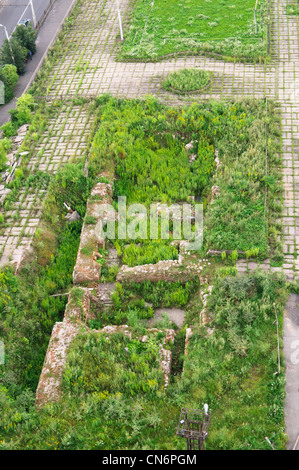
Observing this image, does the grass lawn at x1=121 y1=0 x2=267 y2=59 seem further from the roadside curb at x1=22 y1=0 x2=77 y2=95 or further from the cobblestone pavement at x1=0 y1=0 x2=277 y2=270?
the roadside curb at x1=22 y1=0 x2=77 y2=95

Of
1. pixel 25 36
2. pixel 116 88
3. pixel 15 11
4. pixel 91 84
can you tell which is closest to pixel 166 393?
pixel 116 88

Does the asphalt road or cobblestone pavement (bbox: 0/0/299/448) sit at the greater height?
the asphalt road

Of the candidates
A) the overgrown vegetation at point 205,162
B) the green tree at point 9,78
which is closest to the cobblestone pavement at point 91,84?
the overgrown vegetation at point 205,162

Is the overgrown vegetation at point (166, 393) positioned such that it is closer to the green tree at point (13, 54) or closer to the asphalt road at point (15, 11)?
the green tree at point (13, 54)

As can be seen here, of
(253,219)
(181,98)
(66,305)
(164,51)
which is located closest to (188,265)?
(253,219)

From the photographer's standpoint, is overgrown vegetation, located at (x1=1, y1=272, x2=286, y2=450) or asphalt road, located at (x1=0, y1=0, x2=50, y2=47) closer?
overgrown vegetation, located at (x1=1, y1=272, x2=286, y2=450)

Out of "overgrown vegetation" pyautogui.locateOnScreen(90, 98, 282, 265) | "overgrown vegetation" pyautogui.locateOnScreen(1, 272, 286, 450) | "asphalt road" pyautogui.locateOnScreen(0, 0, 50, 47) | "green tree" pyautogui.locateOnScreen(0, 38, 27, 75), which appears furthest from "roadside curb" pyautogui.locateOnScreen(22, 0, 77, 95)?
"overgrown vegetation" pyautogui.locateOnScreen(1, 272, 286, 450)

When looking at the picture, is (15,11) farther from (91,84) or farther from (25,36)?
(91,84)
